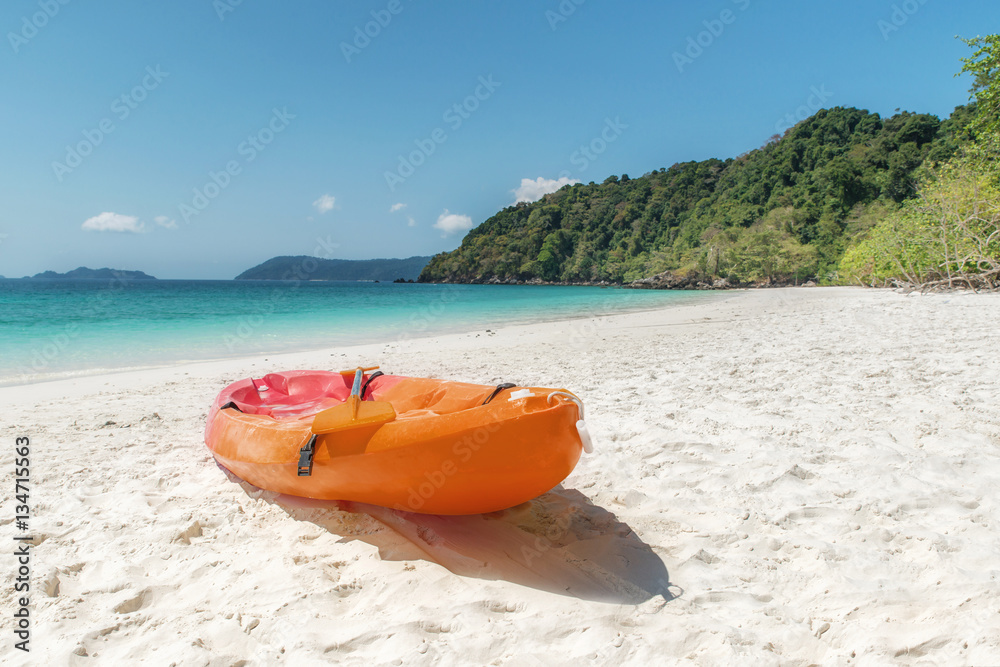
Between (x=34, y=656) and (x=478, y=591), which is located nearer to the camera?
(x=34, y=656)

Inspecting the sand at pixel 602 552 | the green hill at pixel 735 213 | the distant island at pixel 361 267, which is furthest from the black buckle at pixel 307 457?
the distant island at pixel 361 267

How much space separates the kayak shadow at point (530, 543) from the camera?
206 cm

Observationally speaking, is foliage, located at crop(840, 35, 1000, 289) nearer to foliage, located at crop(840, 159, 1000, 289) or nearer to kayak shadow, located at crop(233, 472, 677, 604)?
foliage, located at crop(840, 159, 1000, 289)

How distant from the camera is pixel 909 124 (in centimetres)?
5181

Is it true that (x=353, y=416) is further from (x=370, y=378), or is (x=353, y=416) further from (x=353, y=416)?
(x=370, y=378)

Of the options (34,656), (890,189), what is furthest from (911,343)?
(890,189)

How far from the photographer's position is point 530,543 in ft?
7.67

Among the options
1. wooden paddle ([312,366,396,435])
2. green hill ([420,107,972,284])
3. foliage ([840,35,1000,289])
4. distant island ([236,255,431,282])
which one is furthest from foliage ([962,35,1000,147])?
distant island ([236,255,431,282])

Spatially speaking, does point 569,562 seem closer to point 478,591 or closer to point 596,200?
point 478,591

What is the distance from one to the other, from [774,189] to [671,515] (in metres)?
67.3

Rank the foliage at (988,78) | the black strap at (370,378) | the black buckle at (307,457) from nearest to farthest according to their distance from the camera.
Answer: the black buckle at (307,457)
the black strap at (370,378)
the foliage at (988,78)

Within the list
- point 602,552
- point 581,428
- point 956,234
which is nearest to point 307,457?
point 581,428

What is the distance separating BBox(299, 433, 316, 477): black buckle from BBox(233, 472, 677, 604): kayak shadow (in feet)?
1.11

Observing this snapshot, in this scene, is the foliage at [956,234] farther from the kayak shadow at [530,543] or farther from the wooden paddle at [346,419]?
the wooden paddle at [346,419]
